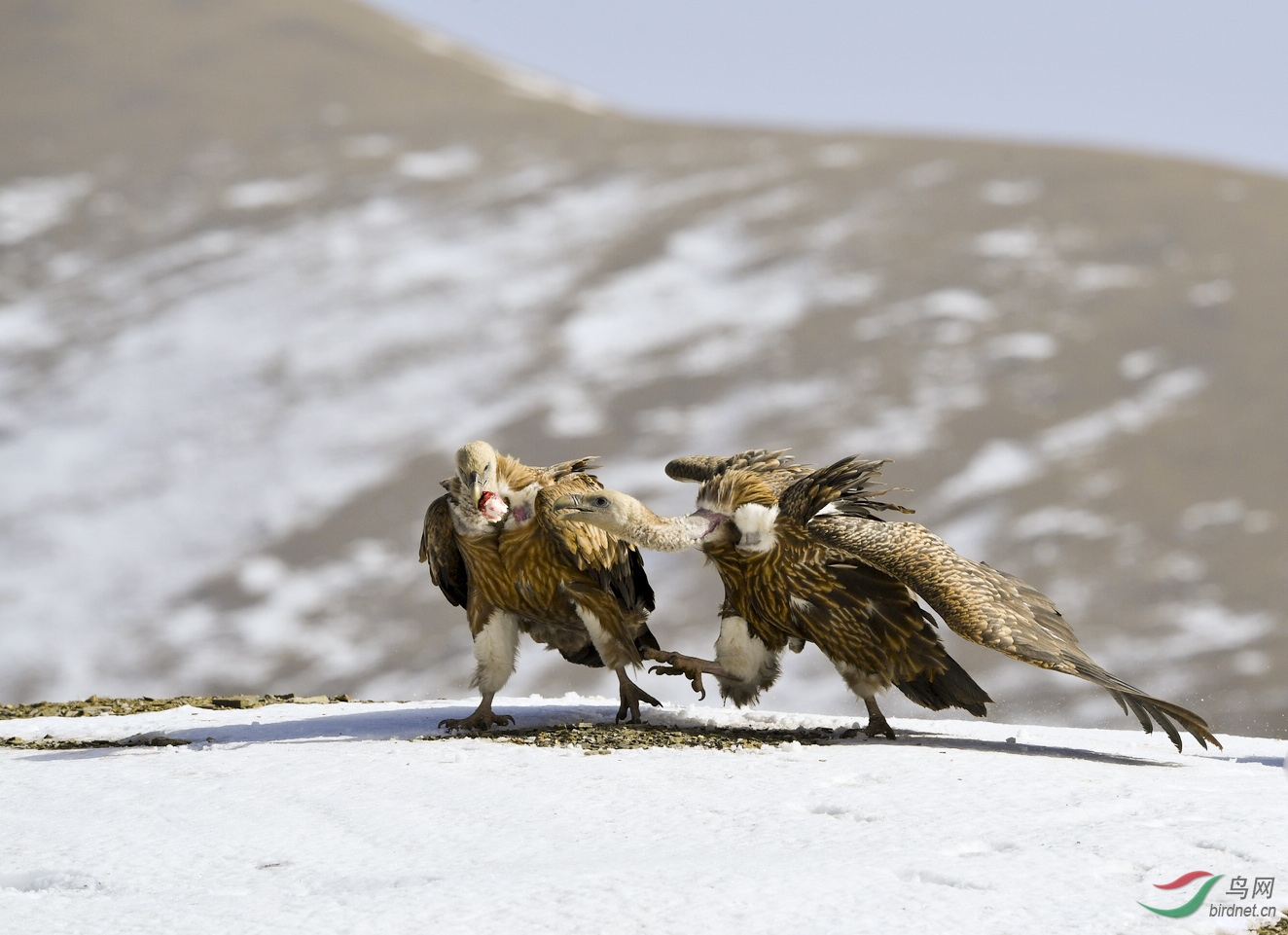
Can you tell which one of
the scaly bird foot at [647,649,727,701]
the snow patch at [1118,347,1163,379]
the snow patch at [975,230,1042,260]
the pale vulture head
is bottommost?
the scaly bird foot at [647,649,727,701]

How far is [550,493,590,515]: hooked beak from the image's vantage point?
6.64m

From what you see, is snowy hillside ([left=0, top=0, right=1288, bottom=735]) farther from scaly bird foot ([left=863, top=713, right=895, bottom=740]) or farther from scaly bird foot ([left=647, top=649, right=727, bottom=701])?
scaly bird foot ([left=647, top=649, right=727, bottom=701])

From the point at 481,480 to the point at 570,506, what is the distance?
478mm

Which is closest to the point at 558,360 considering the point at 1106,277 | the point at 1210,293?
the point at 1106,277

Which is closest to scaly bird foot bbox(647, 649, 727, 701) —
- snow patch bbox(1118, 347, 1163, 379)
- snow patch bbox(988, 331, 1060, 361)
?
snow patch bbox(1118, 347, 1163, 379)

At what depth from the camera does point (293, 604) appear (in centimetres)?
2839

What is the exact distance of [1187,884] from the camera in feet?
15.1

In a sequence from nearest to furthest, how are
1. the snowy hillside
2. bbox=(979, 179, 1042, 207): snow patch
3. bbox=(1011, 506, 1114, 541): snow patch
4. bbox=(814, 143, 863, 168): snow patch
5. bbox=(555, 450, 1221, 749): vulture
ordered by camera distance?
bbox=(555, 450, 1221, 749): vulture
the snowy hillside
bbox=(1011, 506, 1114, 541): snow patch
bbox=(979, 179, 1042, 207): snow patch
bbox=(814, 143, 863, 168): snow patch

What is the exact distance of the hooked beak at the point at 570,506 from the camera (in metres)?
6.64

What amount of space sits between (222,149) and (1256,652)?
35.0 m

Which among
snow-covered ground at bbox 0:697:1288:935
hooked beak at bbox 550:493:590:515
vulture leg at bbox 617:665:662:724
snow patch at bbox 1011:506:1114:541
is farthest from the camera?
snow patch at bbox 1011:506:1114:541

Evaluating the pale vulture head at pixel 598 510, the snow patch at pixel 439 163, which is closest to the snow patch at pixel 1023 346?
the snow patch at pixel 439 163

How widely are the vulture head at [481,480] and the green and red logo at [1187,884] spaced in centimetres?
346

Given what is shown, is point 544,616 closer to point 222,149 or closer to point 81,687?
point 81,687
